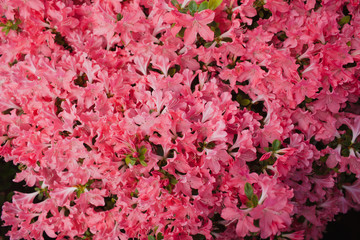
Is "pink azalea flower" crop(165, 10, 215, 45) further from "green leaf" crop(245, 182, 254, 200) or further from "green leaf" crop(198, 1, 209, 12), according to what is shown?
"green leaf" crop(245, 182, 254, 200)

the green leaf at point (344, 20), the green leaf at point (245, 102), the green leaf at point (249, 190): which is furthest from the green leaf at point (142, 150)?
the green leaf at point (344, 20)

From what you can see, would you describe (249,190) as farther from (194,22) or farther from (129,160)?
(194,22)

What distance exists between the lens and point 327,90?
1396 millimetres

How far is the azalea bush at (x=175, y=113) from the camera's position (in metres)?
1.18

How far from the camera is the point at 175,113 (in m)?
1.17

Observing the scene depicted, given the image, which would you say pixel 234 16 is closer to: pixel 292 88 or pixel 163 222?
pixel 292 88

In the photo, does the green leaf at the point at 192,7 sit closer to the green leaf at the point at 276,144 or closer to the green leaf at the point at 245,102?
the green leaf at the point at 245,102

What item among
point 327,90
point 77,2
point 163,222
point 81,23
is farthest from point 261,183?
point 77,2

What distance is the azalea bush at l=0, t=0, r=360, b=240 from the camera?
1181mm

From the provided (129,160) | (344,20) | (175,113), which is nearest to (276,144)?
(175,113)

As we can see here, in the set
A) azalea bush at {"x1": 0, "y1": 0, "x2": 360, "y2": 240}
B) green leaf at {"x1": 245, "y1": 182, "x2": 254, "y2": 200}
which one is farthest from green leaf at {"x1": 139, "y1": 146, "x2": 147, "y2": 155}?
green leaf at {"x1": 245, "y1": 182, "x2": 254, "y2": 200}

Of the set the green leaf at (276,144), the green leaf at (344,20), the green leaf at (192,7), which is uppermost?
the green leaf at (192,7)

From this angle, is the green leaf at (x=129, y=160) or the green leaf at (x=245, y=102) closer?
the green leaf at (x=129, y=160)

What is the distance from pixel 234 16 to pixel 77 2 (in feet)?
2.42
